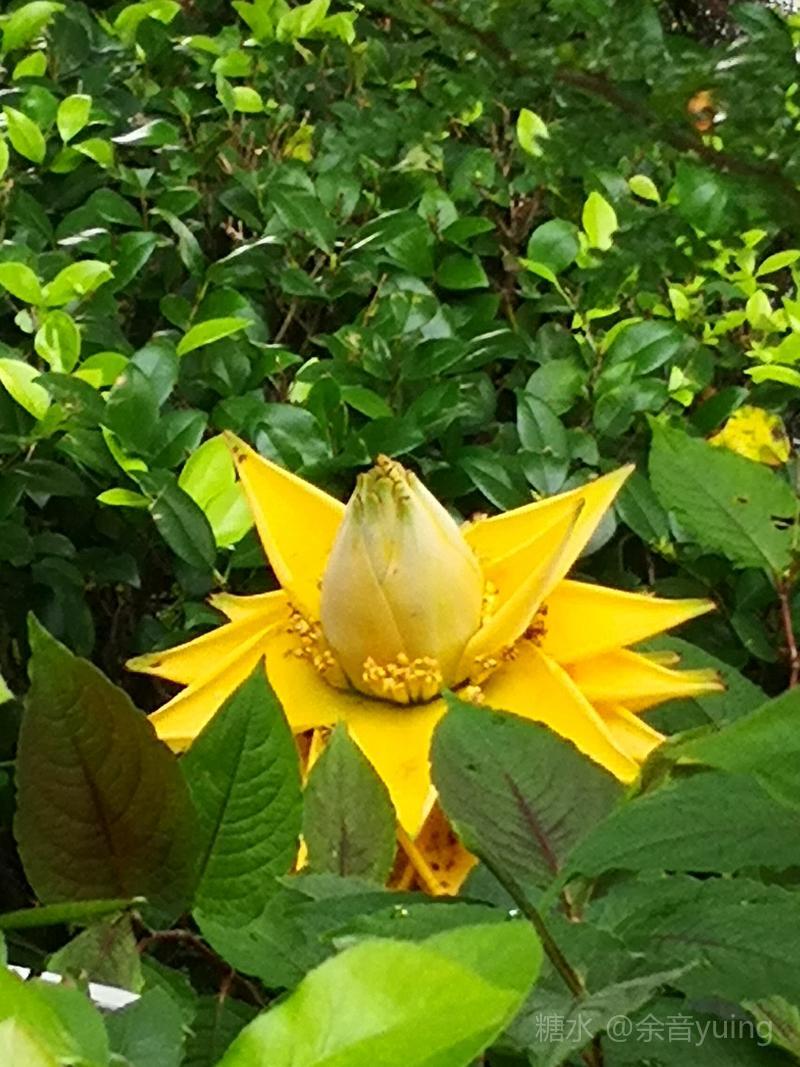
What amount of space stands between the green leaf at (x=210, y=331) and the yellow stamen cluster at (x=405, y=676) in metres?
0.28

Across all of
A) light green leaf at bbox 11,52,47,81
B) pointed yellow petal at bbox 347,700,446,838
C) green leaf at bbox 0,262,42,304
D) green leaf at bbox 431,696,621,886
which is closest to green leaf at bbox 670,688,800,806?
green leaf at bbox 431,696,621,886

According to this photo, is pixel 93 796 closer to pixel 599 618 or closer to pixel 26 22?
pixel 599 618

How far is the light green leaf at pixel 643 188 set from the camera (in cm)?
89

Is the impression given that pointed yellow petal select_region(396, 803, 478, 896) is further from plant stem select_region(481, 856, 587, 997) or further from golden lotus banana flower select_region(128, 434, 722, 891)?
plant stem select_region(481, 856, 587, 997)

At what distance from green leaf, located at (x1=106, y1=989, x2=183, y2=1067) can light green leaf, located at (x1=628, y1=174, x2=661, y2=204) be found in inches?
27.2

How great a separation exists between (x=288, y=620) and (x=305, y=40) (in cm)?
72

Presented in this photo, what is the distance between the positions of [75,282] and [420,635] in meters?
0.37

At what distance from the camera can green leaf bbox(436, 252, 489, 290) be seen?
88 centimetres

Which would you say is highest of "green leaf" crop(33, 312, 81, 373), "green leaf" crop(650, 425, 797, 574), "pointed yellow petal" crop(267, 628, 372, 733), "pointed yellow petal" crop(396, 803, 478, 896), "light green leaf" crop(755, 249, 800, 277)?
"green leaf" crop(33, 312, 81, 373)

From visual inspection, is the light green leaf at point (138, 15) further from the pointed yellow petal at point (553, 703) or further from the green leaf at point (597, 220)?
the pointed yellow petal at point (553, 703)

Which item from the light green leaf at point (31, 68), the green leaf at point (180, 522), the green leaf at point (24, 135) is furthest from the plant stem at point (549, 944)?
the light green leaf at point (31, 68)

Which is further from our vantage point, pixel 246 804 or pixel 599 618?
pixel 599 618

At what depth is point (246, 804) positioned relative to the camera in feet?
1.57

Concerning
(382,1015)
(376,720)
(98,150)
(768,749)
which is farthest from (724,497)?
(98,150)
